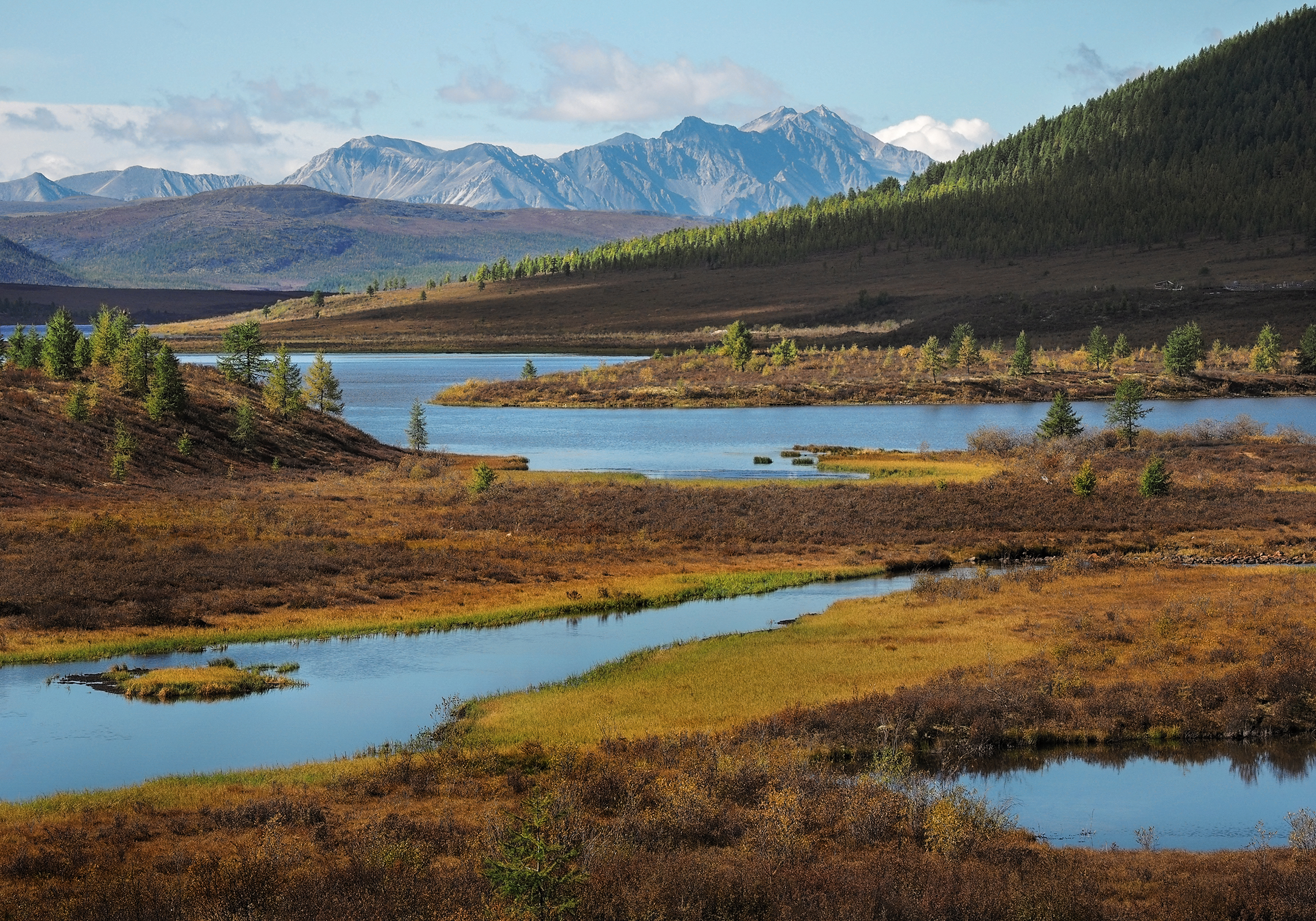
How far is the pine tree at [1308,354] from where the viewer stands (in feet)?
529

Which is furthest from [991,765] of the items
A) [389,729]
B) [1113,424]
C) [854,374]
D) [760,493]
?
[854,374]

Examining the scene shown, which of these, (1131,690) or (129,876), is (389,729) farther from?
(1131,690)

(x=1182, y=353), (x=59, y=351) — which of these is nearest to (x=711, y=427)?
(x=59, y=351)

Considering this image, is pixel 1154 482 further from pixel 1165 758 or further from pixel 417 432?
A: pixel 417 432

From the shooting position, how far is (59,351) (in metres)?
82.9

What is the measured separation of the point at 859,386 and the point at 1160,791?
13263 centimetres

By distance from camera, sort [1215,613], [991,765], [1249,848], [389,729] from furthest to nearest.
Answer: [1215,613], [389,729], [991,765], [1249,848]

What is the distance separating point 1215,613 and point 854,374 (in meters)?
134

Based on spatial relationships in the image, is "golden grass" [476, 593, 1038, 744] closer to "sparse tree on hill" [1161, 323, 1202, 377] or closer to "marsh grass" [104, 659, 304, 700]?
"marsh grass" [104, 659, 304, 700]

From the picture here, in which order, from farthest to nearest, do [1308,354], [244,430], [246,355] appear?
[1308,354] → [246,355] → [244,430]

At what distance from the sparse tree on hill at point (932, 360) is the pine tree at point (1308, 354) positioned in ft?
163

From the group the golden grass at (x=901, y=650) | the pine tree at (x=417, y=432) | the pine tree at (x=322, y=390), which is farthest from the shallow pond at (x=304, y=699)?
the pine tree at (x=322, y=390)

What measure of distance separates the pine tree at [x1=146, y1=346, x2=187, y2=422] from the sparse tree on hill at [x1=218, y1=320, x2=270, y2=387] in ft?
82.1

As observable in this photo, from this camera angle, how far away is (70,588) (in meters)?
42.0
